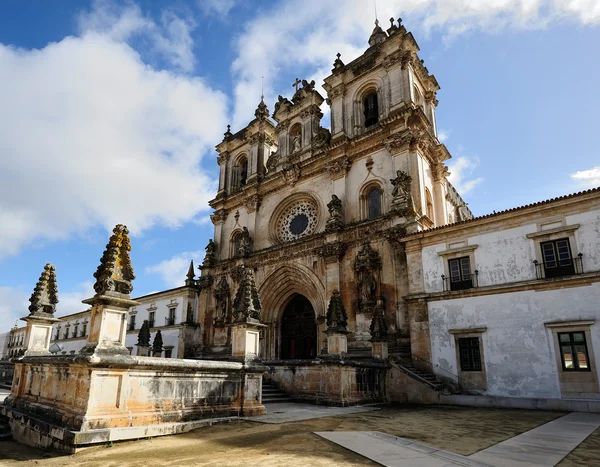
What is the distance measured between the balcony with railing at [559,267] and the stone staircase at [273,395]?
1029cm

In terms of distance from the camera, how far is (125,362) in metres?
7.50

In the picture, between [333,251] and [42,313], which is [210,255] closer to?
[333,251]

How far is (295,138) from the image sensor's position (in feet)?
94.5

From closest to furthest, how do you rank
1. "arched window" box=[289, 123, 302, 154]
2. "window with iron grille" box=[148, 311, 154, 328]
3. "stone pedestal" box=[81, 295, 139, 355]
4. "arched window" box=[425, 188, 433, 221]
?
"stone pedestal" box=[81, 295, 139, 355], "arched window" box=[425, 188, 433, 221], "arched window" box=[289, 123, 302, 154], "window with iron grille" box=[148, 311, 154, 328]

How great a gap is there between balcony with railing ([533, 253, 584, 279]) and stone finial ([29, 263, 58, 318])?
16.5 metres

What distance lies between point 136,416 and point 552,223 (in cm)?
1511

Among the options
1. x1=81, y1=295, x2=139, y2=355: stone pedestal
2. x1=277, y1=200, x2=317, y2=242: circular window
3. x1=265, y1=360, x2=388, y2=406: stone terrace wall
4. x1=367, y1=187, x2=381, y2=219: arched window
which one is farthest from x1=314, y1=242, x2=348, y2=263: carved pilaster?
x1=81, y1=295, x2=139, y2=355: stone pedestal

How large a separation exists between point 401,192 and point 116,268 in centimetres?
1530

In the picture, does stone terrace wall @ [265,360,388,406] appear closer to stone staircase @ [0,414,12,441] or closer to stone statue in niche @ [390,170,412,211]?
stone statue in niche @ [390,170,412,211]

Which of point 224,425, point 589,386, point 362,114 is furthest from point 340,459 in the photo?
point 362,114

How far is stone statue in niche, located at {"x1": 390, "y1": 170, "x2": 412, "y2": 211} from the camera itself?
20078 mm

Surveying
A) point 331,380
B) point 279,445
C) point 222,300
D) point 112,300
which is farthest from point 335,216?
point 279,445

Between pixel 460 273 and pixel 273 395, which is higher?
pixel 460 273

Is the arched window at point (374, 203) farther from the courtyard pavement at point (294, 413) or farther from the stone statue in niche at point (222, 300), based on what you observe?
the courtyard pavement at point (294, 413)
